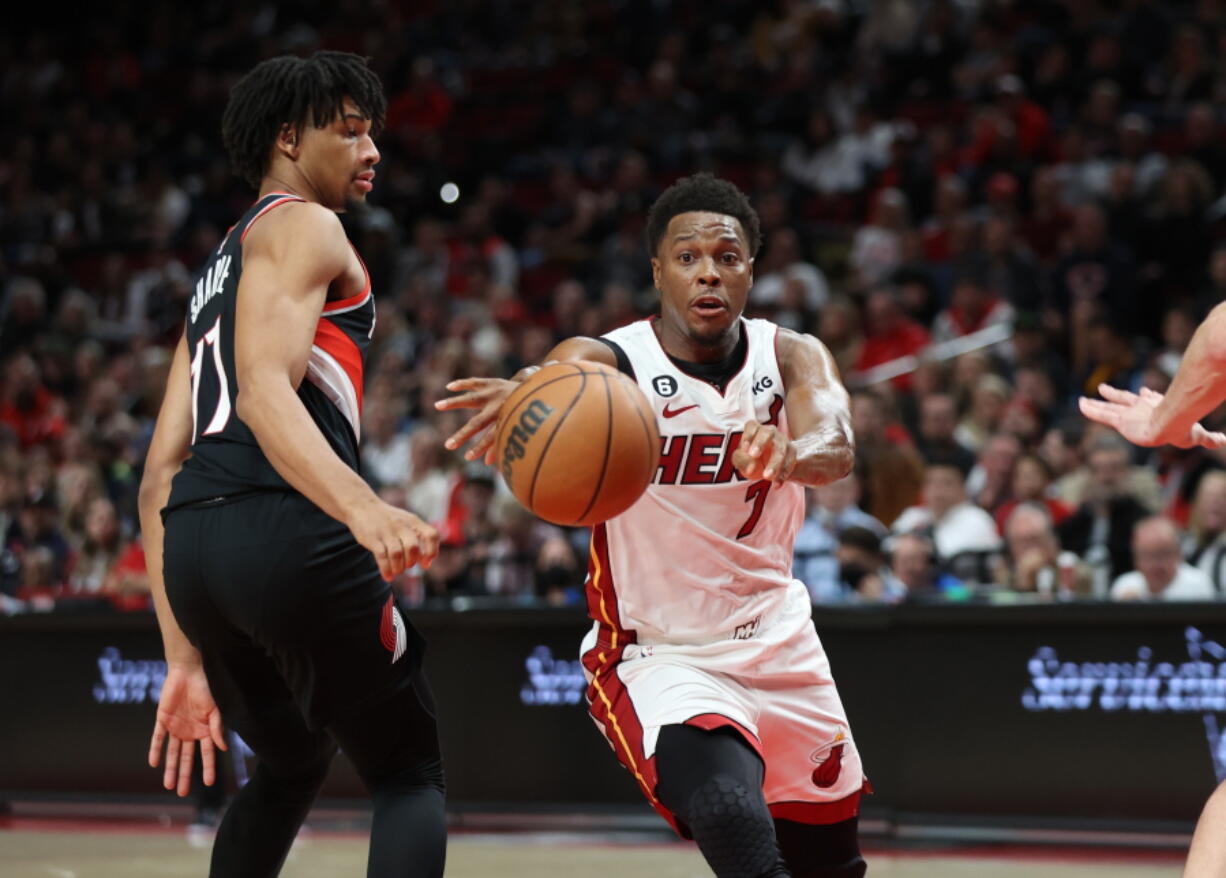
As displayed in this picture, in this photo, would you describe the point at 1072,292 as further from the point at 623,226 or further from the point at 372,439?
the point at 372,439

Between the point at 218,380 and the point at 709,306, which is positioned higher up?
the point at 709,306

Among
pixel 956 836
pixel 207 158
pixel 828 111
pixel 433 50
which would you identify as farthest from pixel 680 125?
pixel 956 836

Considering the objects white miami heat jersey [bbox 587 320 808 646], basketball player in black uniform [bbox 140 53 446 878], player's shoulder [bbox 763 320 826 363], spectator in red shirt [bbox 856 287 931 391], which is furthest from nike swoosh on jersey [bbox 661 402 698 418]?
spectator in red shirt [bbox 856 287 931 391]

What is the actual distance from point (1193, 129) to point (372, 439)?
6027 millimetres

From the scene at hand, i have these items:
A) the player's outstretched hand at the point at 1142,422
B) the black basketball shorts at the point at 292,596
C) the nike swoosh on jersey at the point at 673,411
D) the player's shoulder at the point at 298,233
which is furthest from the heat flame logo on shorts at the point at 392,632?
the player's outstretched hand at the point at 1142,422

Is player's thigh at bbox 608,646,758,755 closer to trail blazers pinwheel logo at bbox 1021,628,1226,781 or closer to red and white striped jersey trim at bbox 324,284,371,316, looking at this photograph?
red and white striped jersey trim at bbox 324,284,371,316

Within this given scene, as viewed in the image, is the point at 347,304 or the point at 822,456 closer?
the point at 347,304

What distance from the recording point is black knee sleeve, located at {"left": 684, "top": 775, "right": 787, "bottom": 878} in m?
3.41

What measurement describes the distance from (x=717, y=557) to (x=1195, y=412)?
1163 mm

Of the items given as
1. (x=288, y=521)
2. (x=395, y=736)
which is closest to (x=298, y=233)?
(x=288, y=521)

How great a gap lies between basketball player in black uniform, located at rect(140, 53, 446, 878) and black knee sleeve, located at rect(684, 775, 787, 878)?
0.57 m

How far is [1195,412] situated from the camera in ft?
11.7

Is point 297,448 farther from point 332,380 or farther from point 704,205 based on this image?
point 704,205

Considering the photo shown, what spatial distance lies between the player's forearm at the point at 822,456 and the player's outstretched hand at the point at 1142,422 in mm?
583
